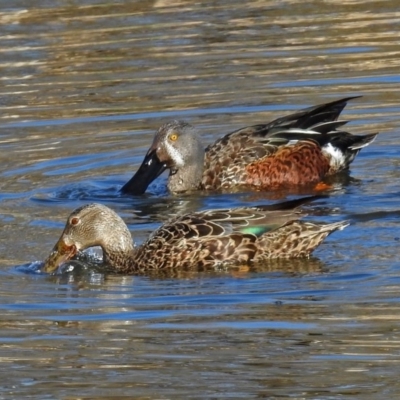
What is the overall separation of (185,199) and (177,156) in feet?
1.74

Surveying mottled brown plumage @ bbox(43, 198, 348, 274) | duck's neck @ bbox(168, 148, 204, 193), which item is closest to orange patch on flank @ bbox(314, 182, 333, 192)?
duck's neck @ bbox(168, 148, 204, 193)

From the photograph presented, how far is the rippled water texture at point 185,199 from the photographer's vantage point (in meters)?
7.38

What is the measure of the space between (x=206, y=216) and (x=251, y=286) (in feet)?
3.25

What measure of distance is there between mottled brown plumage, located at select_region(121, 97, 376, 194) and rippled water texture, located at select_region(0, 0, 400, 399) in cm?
25

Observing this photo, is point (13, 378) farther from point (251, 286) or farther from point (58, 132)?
point (58, 132)

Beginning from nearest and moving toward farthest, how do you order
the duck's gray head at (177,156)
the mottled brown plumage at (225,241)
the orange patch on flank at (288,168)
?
the mottled brown plumage at (225,241), the orange patch on flank at (288,168), the duck's gray head at (177,156)

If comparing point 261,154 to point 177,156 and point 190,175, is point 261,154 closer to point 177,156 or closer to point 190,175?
point 190,175

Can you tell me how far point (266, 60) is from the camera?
16469mm

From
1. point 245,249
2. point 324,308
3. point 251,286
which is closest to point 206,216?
point 245,249

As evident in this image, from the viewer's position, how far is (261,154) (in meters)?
12.7

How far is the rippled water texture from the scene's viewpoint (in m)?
7.38

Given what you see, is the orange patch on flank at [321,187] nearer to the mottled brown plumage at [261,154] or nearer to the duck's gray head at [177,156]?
the mottled brown plumage at [261,154]

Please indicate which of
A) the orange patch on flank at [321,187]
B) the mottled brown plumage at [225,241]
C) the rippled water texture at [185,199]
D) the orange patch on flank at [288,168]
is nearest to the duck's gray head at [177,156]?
the rippled water texture at [185,199]

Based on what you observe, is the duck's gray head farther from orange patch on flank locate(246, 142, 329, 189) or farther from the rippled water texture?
orange patch on flank locate(246, 142, 329, 189)
